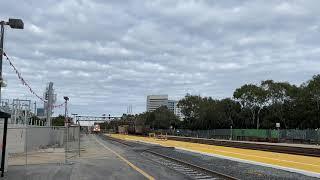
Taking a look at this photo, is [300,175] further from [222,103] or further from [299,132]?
[222,103]

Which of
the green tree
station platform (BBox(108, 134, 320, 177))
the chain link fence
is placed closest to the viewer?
station platform (BBox(108, 134, 320, 177))

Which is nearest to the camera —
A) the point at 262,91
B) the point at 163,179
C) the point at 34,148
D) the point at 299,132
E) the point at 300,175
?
the point at 163,179

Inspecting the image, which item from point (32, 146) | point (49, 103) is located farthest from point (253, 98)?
point (32, 146)

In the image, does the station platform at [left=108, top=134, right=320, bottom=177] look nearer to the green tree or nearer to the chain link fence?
the chain link fence

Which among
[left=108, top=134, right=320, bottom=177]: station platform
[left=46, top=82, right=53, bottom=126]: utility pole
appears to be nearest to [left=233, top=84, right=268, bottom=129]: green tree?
[left=46, top=82, right=53, bottom=126]: utility pole

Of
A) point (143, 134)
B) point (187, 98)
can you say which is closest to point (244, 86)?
point (143, 134)

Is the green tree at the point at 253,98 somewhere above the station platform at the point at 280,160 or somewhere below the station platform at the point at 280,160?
above

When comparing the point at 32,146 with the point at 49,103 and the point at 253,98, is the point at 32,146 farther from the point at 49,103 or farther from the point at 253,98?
the point at 253,98

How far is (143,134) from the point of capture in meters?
119

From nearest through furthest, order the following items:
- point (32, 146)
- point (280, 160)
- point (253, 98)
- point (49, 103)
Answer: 1. point (280, 160)
2. point (32, 146)
3. point (49, 103)
4. point (253, 98)

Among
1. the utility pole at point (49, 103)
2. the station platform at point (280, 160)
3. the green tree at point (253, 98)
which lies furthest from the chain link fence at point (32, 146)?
the green tree at point (253, 98)

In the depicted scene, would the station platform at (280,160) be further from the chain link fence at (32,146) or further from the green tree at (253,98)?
the green tree at (253,98)

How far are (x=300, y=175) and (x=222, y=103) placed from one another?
4358 inches

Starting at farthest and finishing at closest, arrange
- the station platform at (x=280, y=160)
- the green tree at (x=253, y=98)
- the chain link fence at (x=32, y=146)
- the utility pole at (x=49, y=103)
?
1. the green tree at (x=253, y=98)
2. the utility pole at (x=49, y=103)
3. the chain link fence at (x=32, y=146)
4. the station platform at (x=280, y=160)
